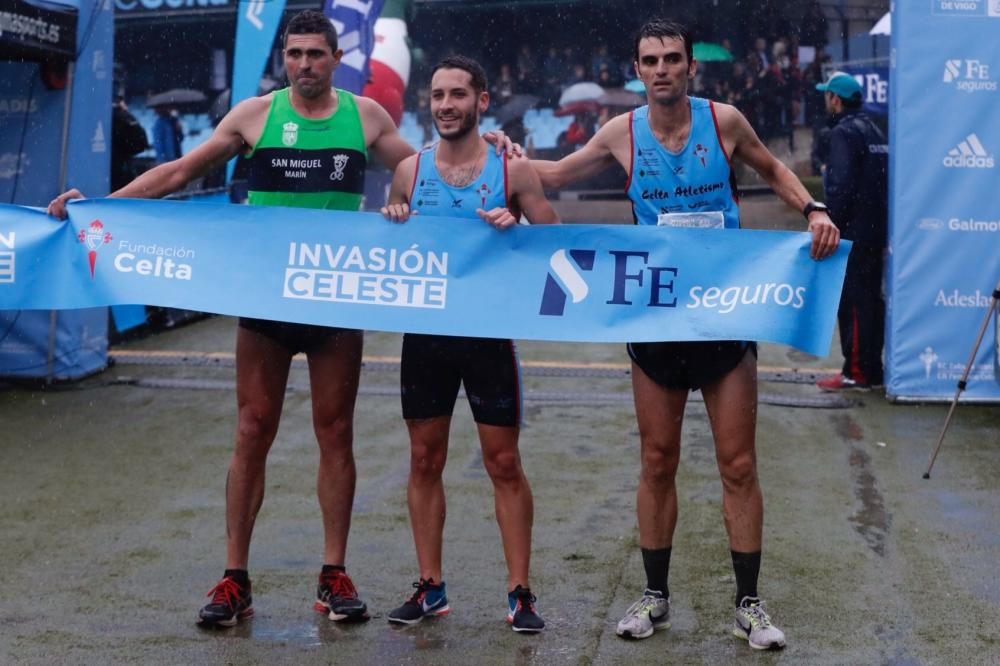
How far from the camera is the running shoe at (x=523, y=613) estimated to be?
475 cm

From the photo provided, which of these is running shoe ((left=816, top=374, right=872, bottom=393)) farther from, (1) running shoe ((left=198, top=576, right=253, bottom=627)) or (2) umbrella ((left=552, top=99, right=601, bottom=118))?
(2) umbrella ((left=552, top=99, right=601, bottom=118))

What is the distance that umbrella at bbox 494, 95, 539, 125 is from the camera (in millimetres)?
18953

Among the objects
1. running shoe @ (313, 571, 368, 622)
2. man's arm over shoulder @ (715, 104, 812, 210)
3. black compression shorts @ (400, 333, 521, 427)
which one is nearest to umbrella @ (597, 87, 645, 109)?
man's arm over shoulder @ (715, 104, 812, 210)

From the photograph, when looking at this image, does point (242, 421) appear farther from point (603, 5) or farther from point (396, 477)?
point (603, 5)

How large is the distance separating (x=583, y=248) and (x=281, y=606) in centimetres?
173

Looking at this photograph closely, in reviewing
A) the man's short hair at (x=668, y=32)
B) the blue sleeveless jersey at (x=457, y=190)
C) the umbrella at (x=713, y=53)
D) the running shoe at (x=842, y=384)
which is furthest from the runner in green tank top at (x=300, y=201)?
the umbrella at (x=713, y=53)

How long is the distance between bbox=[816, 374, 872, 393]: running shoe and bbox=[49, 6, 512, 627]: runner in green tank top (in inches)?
201

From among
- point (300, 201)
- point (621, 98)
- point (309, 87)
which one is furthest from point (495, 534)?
point (621, 98)

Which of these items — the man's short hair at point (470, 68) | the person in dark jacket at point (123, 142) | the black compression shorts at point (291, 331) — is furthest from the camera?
the person in dark jacket at point (123, 142)

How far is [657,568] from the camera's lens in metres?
4.85

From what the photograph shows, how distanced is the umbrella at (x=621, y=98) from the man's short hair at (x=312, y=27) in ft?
47.5

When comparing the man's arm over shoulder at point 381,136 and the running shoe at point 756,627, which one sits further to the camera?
the man's arm over shoulder at point 381,136

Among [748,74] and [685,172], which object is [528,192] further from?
[748,74]

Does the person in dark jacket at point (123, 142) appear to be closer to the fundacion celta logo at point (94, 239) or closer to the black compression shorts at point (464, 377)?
the fundacion celta logo at point (94, 239)
